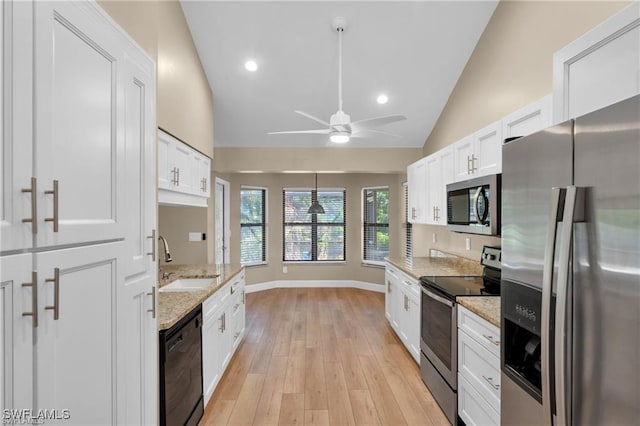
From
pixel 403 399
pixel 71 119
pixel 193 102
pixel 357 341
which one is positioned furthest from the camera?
pixel 357 341

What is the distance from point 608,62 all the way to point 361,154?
4.00 metres

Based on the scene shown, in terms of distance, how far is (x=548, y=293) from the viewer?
39.8 inches

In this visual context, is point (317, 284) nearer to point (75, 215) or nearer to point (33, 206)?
point (75, 215)

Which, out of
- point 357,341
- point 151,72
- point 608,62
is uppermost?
point 151,72

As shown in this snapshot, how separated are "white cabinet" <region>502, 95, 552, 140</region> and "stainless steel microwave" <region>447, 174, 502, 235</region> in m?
0.33

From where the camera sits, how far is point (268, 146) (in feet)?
16.5

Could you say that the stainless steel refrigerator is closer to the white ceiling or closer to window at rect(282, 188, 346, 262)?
the white ceiling

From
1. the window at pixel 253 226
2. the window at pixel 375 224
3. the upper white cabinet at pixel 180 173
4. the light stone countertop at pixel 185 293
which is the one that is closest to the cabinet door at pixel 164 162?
the upper white cabinet at pixel 180 173

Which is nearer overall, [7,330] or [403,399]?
[7,330]

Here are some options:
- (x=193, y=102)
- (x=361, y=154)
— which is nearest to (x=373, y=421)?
(x=193, y=102)

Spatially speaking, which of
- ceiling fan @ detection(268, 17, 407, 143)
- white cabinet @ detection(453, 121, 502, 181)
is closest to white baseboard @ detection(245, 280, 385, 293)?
white cabinet @ detection(453, 121, 502, 181)

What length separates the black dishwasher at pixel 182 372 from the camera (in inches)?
69.6

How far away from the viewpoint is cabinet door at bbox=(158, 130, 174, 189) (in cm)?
242

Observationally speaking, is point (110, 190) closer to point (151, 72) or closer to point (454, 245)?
point (151, 72)
